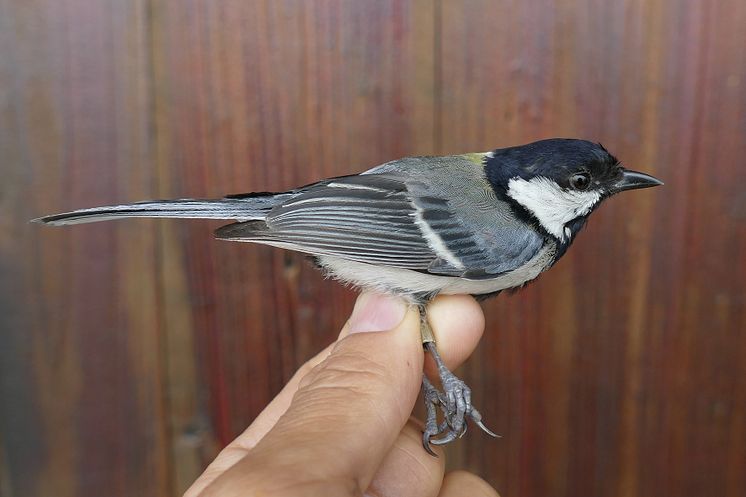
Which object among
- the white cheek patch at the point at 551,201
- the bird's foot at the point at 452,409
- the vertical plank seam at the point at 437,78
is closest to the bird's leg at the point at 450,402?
the bird's foot at the point at 452,409

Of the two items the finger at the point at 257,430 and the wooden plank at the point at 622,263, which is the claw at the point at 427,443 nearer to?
the finger at the point at 257,430

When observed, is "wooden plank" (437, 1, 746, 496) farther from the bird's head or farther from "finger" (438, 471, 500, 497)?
"finger" (438, 471, 500, 497)

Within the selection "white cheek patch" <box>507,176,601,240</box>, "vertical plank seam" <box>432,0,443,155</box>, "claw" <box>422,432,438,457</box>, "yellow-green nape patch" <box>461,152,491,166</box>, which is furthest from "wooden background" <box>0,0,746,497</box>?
"claw" <box>422,432,438,457</box>

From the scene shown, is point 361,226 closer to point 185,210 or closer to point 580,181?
point 185,210

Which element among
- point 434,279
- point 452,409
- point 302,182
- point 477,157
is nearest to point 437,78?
point 477,157

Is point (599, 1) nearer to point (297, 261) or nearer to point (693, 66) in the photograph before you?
point (693, 66)
